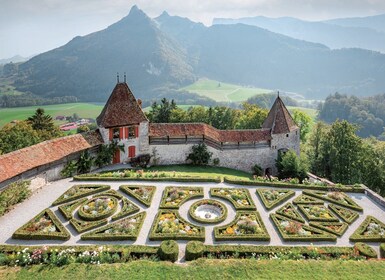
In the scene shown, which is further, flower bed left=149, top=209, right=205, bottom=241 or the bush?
the bush

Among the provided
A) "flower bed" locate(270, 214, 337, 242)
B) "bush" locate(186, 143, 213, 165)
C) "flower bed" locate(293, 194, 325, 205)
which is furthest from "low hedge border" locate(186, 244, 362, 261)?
"bush" locate(186, 143, 213, 165)

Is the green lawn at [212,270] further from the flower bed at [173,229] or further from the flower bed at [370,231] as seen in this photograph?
the flower bed at [370,231]

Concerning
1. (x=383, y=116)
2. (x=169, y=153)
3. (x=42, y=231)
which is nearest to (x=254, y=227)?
(x=42, y=231)

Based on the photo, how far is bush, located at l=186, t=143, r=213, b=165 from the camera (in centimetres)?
3834

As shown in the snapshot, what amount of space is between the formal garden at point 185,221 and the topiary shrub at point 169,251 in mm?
63

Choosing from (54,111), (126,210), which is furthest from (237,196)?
(54,111)

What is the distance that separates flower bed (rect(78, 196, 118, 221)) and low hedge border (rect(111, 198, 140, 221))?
2.02 ft

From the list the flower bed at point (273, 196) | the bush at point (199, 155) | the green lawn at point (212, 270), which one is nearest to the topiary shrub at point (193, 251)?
the green lawn at point (212, 270)

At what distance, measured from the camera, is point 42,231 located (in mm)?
22062

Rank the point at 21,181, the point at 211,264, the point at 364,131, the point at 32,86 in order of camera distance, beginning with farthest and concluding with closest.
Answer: the point at 32,86, the point at 364,131, the point at 21,181, the point at 211,264

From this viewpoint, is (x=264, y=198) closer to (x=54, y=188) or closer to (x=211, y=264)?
(x=211, y=264)

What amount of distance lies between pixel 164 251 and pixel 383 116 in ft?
449

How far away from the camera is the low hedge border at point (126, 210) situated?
2452cm

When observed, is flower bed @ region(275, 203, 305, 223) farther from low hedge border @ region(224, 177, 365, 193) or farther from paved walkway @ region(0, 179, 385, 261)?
low hedge border @ region(224, 177, 365, 193)
